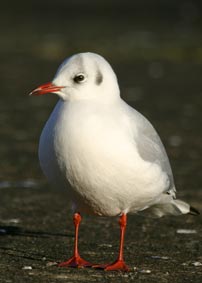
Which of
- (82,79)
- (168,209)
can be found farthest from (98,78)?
(168,209)

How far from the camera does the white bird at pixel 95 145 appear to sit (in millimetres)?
5598

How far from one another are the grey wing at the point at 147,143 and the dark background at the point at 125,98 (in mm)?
606

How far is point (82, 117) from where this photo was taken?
5.64 m

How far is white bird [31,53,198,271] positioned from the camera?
5.60 meters

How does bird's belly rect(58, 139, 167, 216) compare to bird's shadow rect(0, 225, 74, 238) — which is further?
bird's shadow rect(0, 225, 74, 238)

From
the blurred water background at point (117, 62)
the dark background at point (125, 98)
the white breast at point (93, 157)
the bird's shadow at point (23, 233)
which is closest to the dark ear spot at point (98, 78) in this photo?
the white breast at point (93, 157)

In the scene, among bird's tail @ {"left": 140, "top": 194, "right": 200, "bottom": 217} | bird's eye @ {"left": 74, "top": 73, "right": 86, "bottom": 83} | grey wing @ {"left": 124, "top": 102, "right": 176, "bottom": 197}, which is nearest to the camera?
bird's eye @ {"left": 74, "top": 73, "right": 86, "bottom": 83}

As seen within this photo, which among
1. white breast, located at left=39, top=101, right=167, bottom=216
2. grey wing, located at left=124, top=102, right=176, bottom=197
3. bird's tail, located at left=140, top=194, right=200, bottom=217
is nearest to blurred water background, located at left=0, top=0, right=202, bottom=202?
bird's tail, located at left=140, top=194, right=200, bottom=217

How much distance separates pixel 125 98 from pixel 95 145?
907cm

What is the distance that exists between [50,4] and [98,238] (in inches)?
1111

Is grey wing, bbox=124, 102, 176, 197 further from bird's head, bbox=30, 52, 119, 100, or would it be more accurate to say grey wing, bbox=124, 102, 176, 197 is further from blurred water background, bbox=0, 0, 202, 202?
blurred water background, bbox=0, 0, 202, 202

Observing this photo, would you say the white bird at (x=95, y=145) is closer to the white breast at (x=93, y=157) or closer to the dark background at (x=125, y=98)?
the white breast at (x=93, y=157)

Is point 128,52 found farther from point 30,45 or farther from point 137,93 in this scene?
point 137,93

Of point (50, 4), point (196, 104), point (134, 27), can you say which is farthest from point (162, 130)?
point (50, 4)
